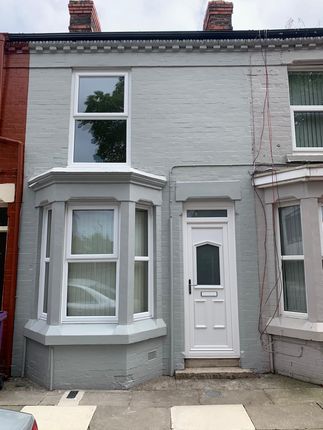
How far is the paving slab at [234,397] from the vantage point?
15.1ft

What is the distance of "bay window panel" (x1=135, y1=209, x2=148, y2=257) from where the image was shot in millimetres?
5977

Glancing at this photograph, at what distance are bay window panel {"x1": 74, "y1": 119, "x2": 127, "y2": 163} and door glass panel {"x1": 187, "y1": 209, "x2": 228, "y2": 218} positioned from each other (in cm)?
156

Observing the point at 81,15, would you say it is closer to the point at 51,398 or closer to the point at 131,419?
the point at 51,398

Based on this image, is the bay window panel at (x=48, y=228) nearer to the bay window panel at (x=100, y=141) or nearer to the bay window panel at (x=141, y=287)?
the bay window panel at (x=100, y=141)

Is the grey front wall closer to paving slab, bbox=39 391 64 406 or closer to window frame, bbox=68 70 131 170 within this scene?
window frame, bbox=68 70 131 170

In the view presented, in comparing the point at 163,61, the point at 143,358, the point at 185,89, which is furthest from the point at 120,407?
the point at 163,61

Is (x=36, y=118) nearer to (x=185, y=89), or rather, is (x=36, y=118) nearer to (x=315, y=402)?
(x=185, y=89)

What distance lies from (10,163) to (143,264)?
3006mm

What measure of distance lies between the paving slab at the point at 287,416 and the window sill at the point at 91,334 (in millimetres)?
1855

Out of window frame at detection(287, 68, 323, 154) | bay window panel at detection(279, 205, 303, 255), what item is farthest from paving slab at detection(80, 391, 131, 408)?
window frame at detection(287, 68, 323, 154)

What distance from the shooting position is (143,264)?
602cm

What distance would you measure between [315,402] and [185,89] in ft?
18.0

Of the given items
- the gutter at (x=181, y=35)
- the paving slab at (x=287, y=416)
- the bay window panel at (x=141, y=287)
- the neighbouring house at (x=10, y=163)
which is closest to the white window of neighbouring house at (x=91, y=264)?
the bay window panel at (x=141, y=287)

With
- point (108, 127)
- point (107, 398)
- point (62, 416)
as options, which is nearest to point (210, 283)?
point (107, 398)
